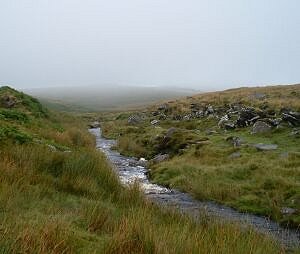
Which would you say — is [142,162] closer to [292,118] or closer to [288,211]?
[292,118]

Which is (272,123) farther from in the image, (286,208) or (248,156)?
(286,208)

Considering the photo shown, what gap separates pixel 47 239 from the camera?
17.2 ft

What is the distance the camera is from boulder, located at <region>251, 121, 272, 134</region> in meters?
24.1

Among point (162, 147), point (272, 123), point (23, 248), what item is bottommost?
point (162, 147)

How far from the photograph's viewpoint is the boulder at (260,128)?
79.0 ft

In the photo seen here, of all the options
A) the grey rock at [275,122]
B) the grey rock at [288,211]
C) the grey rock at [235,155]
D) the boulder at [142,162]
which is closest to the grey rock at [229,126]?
the grey rock at [275,122]

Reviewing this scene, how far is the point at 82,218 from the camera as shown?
7.19m

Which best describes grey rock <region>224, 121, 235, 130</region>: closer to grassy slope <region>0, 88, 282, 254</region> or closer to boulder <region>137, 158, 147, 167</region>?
boulder <region>137, 158, 147, 167</region>

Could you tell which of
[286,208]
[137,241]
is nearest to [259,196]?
[286,208]

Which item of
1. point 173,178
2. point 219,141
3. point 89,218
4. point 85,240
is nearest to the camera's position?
point 85,240

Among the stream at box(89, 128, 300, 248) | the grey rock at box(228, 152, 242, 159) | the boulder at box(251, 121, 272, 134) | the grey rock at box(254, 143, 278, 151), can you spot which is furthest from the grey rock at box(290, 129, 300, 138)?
the stream at box(89, 128, 300, 248)

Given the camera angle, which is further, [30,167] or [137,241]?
[30,167]

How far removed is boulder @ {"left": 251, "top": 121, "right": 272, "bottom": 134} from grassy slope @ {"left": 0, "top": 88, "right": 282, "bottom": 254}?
554 inches

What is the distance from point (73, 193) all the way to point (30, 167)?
3.84ft
